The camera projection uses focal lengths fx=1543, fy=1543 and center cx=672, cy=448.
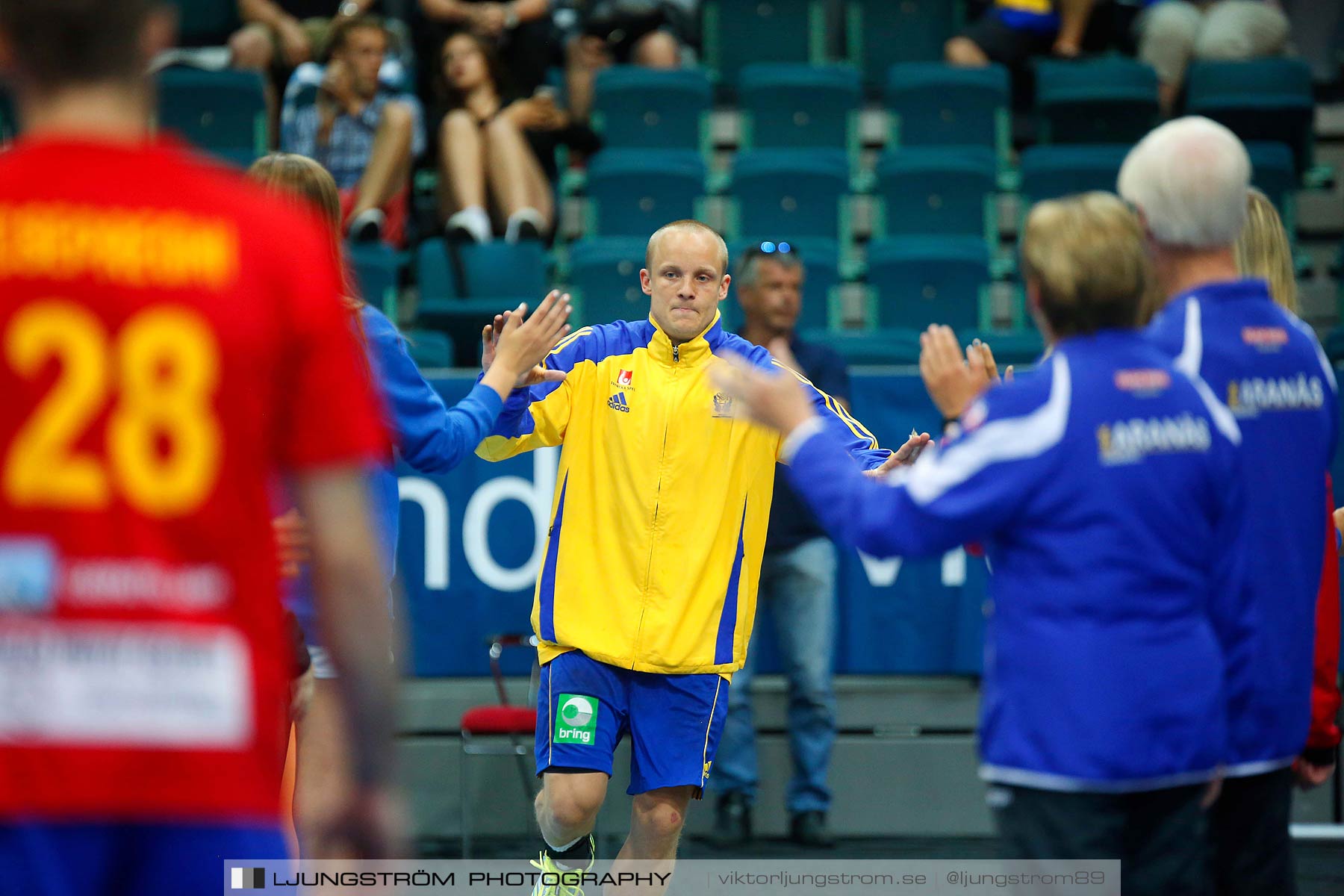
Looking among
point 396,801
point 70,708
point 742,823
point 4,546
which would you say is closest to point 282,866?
point 396,801

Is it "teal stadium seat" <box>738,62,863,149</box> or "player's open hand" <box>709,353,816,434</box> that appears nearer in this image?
"player's open hand" <box>709,353,816,434</box>

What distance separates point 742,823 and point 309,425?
5206 mm

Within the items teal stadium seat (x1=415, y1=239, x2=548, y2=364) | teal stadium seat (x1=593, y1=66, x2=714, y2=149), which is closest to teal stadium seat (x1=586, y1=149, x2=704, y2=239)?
teal stadium seat (x1=593, y1=66, x2=714, y2=149)

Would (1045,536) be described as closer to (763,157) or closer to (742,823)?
(742,823)

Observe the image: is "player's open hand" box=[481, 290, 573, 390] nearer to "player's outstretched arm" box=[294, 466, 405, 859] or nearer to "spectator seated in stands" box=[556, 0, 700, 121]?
"player's outstretched arm" box=[294, 466, 405, 859]

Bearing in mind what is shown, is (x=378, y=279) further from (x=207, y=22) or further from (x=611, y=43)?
(x=207, y=22)

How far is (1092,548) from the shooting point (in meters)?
2.57

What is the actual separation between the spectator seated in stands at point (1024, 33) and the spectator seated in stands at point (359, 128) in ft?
12.8

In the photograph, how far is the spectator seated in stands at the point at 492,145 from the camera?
922 centimetres

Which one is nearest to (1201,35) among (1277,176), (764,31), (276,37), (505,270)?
(1277,176)

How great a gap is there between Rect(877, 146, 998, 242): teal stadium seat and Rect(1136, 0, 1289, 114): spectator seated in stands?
175 cm

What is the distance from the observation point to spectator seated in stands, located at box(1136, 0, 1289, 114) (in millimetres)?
10484

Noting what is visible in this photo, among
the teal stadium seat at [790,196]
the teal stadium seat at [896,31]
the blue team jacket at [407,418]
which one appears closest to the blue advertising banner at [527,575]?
the blue team jacket at [407,418]

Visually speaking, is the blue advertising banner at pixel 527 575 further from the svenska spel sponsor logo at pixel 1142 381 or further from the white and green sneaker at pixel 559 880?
the svenska spel sponsor logo at pixel 1142 381
